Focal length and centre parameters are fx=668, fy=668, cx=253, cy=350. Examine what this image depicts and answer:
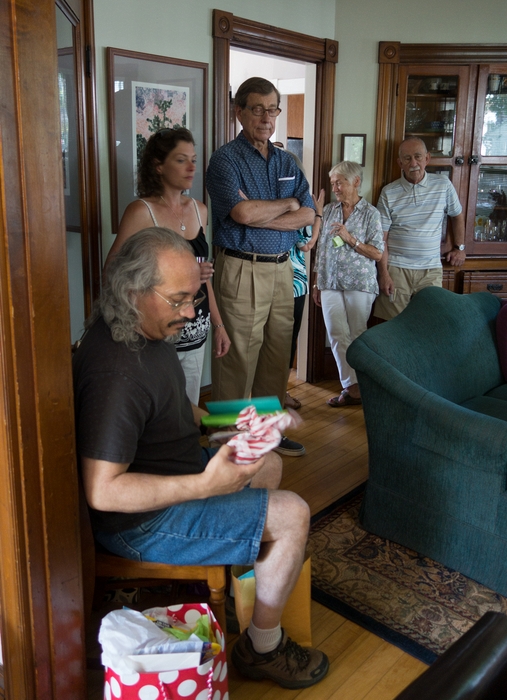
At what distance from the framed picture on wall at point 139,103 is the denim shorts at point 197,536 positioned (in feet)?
6.59

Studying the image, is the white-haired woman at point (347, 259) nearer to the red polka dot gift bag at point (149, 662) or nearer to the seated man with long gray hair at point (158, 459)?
the seated man with long gray hair at point (158, 459)

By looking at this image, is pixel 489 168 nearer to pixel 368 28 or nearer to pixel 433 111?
pixel 433 111

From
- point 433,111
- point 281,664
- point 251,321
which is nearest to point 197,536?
point 281,664

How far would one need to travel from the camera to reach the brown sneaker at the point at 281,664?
6.10ft

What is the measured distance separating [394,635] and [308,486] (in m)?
1.02

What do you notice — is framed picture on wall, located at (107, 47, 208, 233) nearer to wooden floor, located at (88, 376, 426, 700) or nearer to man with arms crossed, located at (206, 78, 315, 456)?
man with arms crossed, located at (206, 78, 315, 456)

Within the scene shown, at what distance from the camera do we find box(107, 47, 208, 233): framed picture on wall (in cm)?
322

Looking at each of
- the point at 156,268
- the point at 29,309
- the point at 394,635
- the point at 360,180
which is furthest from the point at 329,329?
the point at 29,309

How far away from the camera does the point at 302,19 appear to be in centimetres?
404

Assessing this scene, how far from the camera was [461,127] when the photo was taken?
173 inches

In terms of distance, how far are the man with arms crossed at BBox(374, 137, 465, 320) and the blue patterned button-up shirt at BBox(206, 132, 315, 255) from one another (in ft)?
3.63

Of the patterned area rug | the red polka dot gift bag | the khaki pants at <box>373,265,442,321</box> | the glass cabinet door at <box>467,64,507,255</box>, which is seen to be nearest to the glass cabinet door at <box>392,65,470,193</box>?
the glass cabinet door at <box>467,64,507,255</box>

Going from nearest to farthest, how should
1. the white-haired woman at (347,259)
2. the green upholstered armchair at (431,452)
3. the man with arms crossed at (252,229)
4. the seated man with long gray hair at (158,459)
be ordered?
the seated man with long gray hair at (158,459)
the green upholstered armchair at (431,452)
the man with arms crossed at (252,229)
the white-haired woman at (347,259)

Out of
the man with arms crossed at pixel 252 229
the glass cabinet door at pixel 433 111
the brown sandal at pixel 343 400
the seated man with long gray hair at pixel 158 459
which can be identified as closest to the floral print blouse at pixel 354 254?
the brown sandal at pixel 343 400
